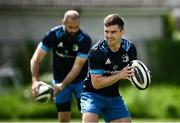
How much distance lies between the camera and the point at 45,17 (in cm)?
2983

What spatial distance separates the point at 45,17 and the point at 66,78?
674 inches

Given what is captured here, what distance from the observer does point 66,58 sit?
13.3 meters

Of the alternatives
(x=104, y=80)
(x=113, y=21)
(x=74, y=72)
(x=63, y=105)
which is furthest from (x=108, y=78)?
(x=63, y=105)

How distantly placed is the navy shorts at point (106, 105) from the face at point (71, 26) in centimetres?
211

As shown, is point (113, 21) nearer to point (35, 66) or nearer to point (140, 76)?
point (140, 76)

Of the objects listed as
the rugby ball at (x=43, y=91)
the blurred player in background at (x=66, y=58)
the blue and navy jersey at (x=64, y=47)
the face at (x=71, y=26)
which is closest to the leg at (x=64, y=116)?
the blurred player in background at (x=66, y=58)

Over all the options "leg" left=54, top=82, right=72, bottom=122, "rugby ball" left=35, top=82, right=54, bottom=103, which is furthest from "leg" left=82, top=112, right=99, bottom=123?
"leg" left=54, top=82, right=72, bottom=122

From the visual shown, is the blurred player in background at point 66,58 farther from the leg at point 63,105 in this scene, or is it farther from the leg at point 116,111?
the leg at point 116,111

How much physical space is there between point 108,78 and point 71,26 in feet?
8.73

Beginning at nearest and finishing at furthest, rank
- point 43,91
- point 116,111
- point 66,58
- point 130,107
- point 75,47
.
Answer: point 116,111 → point 43,91 → point 75,47 → point 66,58 → point 130,107

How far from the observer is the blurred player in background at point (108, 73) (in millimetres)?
9977

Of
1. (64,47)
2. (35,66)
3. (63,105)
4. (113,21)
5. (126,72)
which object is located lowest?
(63,105)

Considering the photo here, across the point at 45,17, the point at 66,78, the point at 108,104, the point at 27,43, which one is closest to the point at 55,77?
the point at 66,78

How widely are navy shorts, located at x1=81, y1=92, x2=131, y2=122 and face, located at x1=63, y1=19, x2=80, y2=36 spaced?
2.11m
